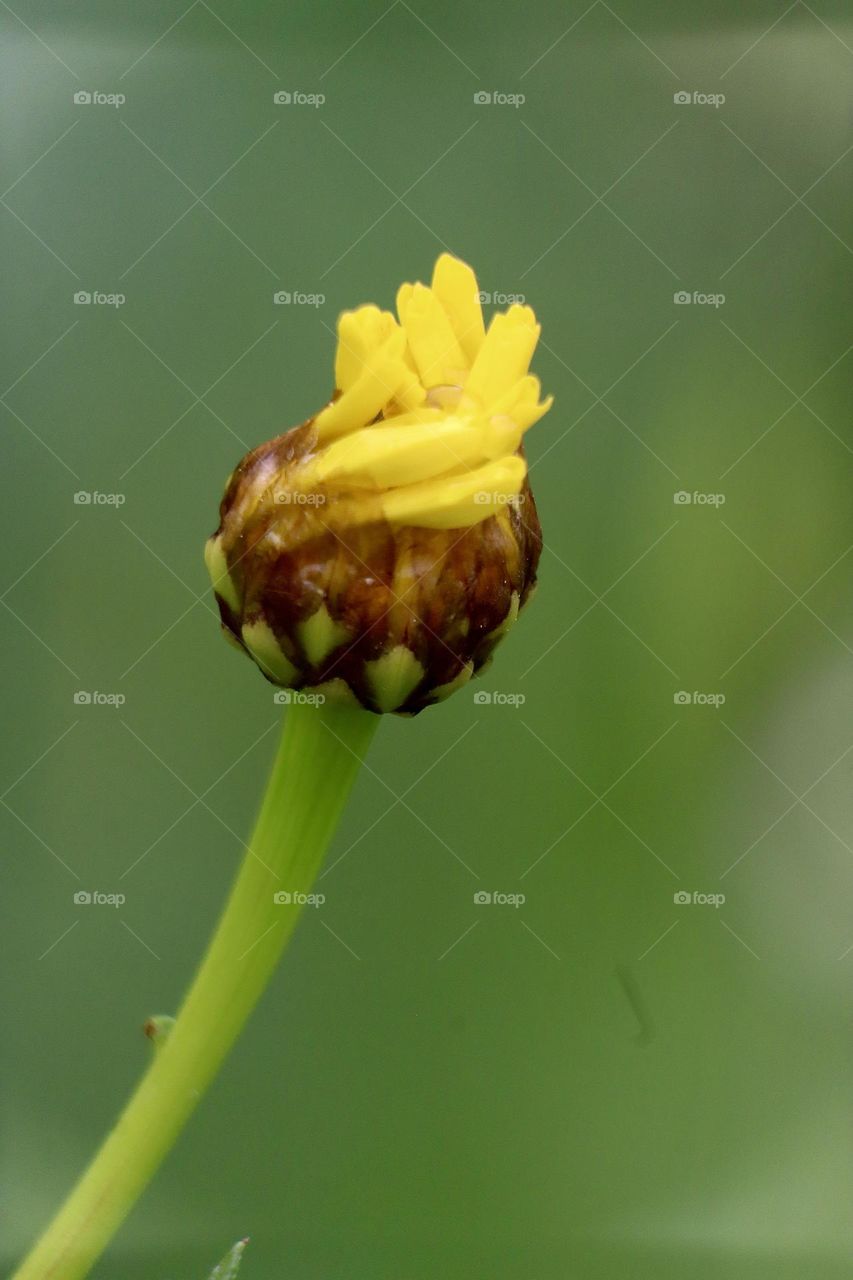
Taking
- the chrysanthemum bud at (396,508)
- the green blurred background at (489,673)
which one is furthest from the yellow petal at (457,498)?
the green blurred background at (489,673)

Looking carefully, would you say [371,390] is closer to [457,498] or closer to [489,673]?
[457,498]

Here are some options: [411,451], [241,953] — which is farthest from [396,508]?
[241,953]

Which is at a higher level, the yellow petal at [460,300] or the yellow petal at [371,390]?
the yellow petal at [460,300]

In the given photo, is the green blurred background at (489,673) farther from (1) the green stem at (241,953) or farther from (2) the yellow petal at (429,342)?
(2) the yellow petal at (429,342)

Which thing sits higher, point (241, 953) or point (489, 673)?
point (489, 673)

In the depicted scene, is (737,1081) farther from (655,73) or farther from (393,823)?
(655,73)

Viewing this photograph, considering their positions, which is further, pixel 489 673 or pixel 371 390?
pixel 489 673

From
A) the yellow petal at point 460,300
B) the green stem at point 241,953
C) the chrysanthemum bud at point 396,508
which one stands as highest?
the yellow petal at point 460,300
